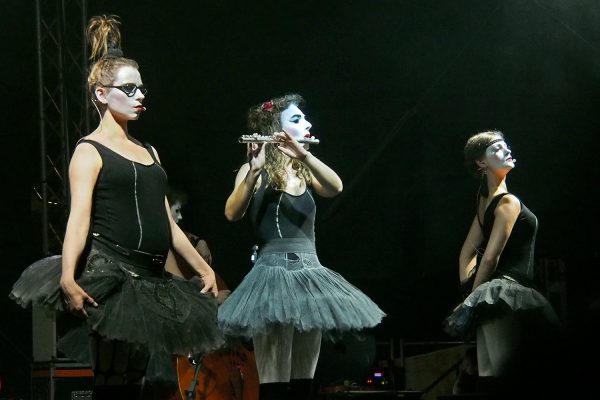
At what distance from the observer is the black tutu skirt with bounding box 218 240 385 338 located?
11.9 feet

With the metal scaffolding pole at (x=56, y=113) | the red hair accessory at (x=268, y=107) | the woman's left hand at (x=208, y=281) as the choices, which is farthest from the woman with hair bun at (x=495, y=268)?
the metal scaffolding pole at (x=56, y=113)

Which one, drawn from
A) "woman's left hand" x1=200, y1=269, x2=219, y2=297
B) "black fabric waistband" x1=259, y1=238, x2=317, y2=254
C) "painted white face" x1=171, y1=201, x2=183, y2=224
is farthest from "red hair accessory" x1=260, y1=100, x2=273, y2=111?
"painted white face" x1=171, y1=201, x2=183, y2=224

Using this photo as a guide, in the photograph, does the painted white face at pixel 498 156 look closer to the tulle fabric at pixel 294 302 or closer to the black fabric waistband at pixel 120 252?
the tulle fabric at pixel 294 302

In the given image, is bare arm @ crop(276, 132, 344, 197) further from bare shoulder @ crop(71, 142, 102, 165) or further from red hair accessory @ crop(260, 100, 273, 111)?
bare shoulder @ crop(71, 142, 102, 165)

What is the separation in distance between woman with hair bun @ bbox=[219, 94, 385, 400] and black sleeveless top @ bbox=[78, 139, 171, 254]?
692 mm

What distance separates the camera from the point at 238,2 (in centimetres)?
566

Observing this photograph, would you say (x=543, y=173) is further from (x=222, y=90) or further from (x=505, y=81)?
(x=222, y=90)

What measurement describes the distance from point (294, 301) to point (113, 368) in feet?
3.10

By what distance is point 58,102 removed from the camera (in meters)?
5.31

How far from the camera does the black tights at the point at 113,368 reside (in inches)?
114

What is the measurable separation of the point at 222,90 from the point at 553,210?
213 centimetres

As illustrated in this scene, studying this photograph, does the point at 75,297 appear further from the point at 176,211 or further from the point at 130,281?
the point at 176,211

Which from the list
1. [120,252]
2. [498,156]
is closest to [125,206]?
[120,252]

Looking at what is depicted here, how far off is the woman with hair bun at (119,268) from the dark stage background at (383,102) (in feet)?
7.72
